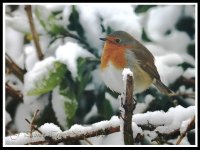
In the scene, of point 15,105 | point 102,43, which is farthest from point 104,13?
point 15,105

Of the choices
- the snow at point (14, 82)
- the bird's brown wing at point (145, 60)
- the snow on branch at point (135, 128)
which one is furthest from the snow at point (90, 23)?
the snow on branch at point (135, 128)

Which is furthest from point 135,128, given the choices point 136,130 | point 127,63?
point 127,63

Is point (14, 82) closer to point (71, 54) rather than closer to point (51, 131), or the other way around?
point (71, 54)

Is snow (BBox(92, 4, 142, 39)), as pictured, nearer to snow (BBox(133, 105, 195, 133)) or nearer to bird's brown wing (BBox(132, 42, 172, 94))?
bird's brown wing (BBox(132, 42, 172, 94))

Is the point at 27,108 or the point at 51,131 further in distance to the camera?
the point at 27,108

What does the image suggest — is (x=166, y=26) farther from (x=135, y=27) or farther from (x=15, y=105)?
(x=15, y=105)
